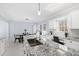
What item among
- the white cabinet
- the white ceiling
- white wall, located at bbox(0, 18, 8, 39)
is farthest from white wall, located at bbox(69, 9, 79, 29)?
the white cabinet

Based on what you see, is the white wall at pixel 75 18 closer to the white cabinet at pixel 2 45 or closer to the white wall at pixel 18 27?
the white wall at pixel 18 27

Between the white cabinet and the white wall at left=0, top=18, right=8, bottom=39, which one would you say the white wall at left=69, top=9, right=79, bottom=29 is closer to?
the white wall at left=0, top=18, right=8, bottom=39

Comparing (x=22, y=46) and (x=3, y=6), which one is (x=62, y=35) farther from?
(x=3, y=6)

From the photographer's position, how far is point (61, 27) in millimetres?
1698

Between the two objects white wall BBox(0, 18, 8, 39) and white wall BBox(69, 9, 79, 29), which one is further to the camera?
white wall BBox(0, 18, 8, 39)

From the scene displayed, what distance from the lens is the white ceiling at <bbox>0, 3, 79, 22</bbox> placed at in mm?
1562

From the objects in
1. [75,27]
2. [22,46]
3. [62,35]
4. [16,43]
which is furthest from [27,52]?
[75,27]

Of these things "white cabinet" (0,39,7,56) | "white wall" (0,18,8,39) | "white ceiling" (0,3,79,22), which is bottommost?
"white cabinet" (0,39,7,56)

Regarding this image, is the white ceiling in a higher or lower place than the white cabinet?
higher

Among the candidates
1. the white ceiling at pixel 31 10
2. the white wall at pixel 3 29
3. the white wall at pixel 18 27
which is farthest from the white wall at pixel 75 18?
the white wall at pixel 3 29

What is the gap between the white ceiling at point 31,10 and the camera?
1562mm

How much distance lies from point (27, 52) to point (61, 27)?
896mm

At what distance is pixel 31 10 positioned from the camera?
1669 millimetres

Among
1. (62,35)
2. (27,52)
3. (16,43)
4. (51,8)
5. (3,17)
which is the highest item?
(51,8)
